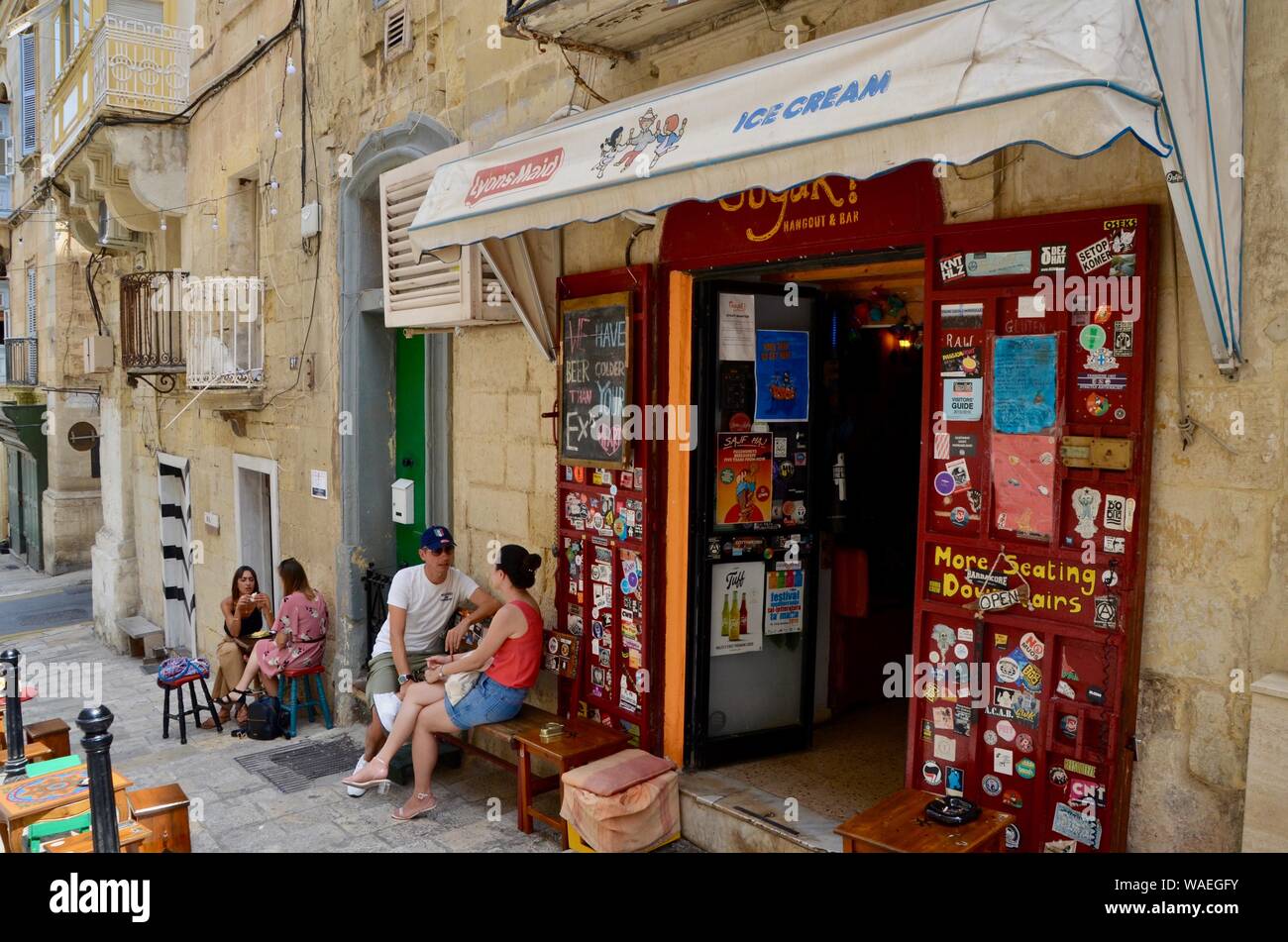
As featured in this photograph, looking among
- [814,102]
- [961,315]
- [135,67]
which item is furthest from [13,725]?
[135,67]

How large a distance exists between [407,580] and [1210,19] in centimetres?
525

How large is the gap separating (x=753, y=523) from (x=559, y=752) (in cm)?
162

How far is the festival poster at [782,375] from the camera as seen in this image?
Result: 5.57 m

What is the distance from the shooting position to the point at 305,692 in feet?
28.5

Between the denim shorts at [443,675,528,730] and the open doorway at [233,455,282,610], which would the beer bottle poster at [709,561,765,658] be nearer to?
Result: the denim shorts at [443,675,528,730]

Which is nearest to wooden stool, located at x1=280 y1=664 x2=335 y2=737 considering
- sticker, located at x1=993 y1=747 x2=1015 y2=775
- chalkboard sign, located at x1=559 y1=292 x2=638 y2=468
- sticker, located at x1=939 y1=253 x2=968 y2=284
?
chalkboard sign, located at x1=559 y1=292 x2=638 y2=468

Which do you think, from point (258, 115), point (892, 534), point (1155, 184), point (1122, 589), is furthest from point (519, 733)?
point (258, 115)

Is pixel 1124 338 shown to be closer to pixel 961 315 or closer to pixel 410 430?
pixel 961 315

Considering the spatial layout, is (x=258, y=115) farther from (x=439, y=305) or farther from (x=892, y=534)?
(x=892, y=534)

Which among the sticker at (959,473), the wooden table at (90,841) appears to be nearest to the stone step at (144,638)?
the wooden table at (90,841)

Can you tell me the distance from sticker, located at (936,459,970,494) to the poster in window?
0.70ft

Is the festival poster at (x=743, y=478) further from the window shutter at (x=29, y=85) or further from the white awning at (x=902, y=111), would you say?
the window shutter at (x=29, y=85)

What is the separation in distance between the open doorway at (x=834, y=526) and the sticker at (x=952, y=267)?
500 mm

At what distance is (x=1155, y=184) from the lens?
11.3 ft
